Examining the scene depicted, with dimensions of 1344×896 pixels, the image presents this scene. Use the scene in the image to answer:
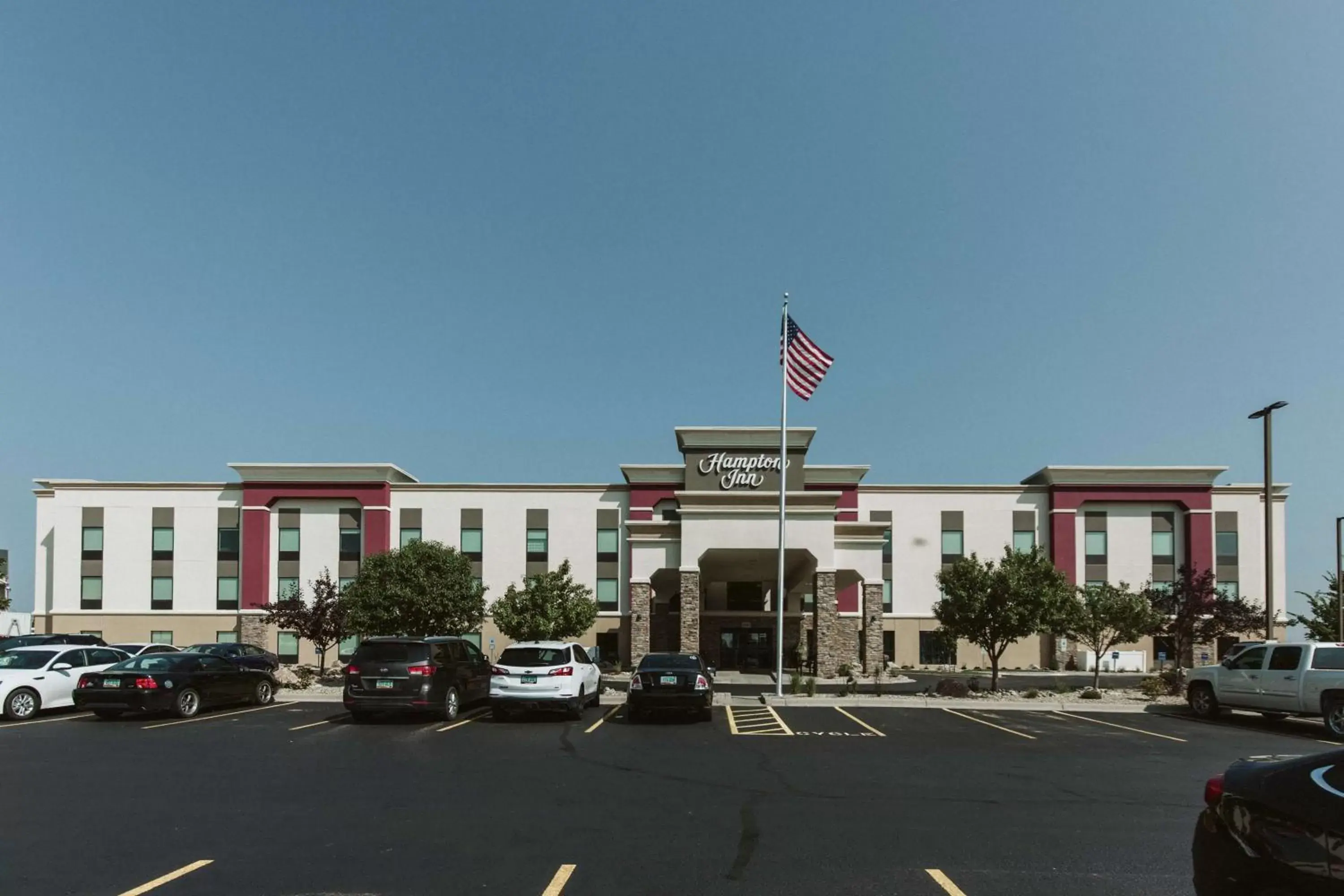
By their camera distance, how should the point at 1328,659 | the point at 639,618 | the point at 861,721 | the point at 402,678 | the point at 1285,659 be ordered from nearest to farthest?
the point at 402,678 → the point at 1328,659 → the point at 861,721 → the point at 1285,659 → the point at 639,618

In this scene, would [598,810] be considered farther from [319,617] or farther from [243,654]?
[319,617]

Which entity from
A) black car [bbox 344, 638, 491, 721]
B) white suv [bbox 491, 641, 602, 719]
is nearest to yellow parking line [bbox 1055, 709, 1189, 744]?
white suv [bbox 491, 641, 602, 719]

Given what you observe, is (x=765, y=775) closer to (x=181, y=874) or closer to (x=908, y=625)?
(x=181, y=874)

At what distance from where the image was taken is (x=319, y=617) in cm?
3503

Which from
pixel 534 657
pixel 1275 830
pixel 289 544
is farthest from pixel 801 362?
pixel 289 544

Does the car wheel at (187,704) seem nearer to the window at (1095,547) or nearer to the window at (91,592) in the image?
the window at (91,592)

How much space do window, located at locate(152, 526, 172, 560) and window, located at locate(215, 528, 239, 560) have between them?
264 centimetres

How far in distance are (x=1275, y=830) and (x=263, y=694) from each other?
24.1 metres

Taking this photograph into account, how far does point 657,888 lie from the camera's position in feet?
24.7

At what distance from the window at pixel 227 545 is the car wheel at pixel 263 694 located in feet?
99.9

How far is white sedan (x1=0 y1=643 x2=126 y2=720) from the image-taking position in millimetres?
20984

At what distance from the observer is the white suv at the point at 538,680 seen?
2006 centimetres

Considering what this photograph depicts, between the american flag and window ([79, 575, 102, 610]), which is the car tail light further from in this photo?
window ([79, 575, 102, 610])

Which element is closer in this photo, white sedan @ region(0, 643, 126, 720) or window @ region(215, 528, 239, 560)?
white sedan @ region(0, 643, 126, 720)
